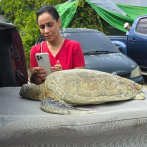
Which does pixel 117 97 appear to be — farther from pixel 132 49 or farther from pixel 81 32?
pixel 132 49

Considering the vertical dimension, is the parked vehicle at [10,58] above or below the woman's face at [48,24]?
below

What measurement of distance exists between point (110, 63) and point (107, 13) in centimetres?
553

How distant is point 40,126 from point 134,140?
579mm

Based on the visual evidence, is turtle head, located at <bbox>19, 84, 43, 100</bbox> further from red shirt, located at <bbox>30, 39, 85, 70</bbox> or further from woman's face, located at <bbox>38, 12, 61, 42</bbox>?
woman's face, located at <bbox>38, 12, 61, 42</bbox>

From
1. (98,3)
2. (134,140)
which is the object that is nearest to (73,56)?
(134,140)

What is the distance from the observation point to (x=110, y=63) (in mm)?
4320

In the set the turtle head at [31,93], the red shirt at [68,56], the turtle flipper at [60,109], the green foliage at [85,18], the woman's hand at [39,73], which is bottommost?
the turtle head at [31,93]

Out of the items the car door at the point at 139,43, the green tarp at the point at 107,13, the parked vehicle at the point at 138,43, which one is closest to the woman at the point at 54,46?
the parked vehicle at the point at 138,43

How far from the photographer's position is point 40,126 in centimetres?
111

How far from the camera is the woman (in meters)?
2.39

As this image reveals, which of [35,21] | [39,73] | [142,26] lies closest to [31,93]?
[39,73]

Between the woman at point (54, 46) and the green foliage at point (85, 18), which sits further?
the green foliage at point (85, 18)

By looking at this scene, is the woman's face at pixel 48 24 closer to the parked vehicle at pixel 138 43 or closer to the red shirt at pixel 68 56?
the red shirt at pixel 68 56

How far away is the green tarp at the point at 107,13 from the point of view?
8.06 meters
